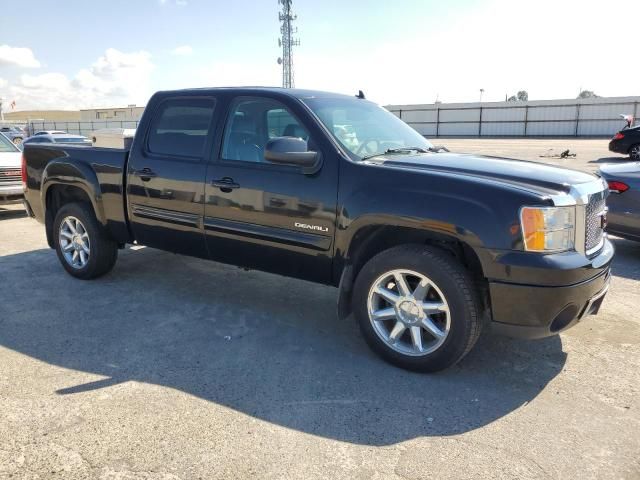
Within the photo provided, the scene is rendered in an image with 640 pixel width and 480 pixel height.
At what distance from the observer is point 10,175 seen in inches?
375

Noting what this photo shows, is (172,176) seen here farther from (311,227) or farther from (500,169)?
(500,169)

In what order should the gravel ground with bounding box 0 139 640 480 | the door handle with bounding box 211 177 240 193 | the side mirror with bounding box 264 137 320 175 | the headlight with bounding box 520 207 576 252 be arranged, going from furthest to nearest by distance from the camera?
the door handle with bounding box 211 177 240 193
the side mirror with bounding box 264 137 320 175
the headlight with bounding box 520 207 576 252
the gravel ground with bounding box 0 139 640 480

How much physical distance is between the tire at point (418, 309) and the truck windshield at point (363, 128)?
891 millimetres

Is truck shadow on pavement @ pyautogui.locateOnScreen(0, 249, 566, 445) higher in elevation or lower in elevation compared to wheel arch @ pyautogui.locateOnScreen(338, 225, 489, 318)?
lower

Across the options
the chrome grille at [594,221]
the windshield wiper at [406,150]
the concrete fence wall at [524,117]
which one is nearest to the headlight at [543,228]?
the chrome grille at [594,221]

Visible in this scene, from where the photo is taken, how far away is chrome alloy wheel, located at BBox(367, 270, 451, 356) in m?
3.44

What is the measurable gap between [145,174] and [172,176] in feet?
1.22

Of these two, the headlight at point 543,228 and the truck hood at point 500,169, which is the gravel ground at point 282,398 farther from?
the truck hood at point 500,169

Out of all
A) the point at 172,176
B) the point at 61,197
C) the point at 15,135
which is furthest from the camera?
the point at 15,135

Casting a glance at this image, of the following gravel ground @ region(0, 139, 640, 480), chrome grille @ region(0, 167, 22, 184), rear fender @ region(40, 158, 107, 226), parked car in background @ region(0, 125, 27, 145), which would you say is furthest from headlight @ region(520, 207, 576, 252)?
parked car in background @ region(0, 125, 27, 145)

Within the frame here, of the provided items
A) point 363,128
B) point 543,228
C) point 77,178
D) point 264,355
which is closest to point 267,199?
point 363,128

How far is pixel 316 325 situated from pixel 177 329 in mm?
1147

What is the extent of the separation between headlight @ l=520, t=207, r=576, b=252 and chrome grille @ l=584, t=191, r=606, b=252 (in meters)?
0.33

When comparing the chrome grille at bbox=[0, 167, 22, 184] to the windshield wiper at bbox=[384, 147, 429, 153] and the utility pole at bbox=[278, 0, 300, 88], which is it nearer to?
the windshield wiper at bbox=[384, 147, 429, 153]
